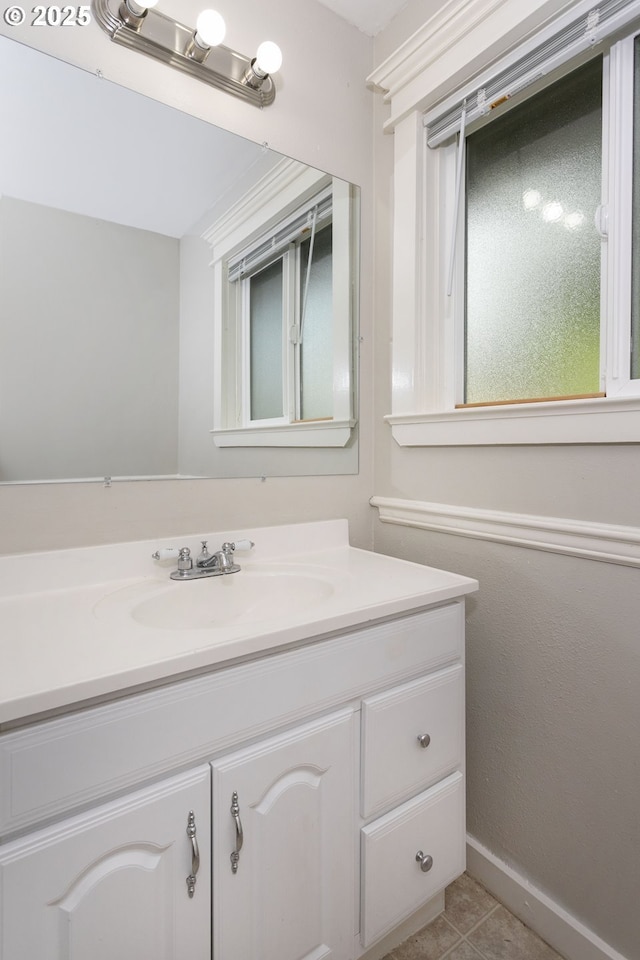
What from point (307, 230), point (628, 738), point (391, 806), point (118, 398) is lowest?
point (391, 806)

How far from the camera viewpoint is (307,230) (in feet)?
4.51

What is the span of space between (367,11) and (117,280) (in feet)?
3.63

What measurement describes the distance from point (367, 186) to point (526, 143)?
0.47 meters

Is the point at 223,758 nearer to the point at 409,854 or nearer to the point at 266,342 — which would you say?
the point at 409,854

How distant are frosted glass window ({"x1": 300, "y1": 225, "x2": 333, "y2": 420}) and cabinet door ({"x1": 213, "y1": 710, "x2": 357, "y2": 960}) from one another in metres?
0.85

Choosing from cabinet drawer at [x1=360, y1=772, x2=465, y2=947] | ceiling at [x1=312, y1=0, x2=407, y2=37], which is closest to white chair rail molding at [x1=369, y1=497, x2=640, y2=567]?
cabinet drawer at [x1=360, y1=772, x2=465, y2=947]

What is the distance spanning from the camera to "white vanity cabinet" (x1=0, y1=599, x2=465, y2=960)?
605 millimetres

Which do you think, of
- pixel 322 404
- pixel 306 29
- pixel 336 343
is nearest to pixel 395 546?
pixel 322 404

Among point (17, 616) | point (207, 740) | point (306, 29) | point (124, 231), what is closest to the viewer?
point (207, 740)

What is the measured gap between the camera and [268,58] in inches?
44.9

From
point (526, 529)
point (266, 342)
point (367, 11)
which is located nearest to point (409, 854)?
point (526, 529)

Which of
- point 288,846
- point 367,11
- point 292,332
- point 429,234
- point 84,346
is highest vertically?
point 367,11

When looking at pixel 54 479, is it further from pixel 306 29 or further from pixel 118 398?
pixel 306 29

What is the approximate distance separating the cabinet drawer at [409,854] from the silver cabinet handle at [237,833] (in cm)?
28
